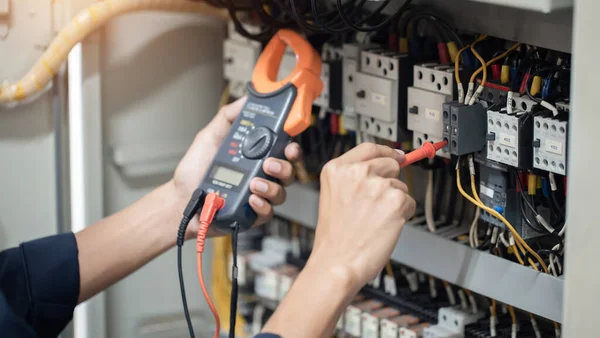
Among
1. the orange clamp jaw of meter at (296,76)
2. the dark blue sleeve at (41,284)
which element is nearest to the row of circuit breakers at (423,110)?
the orange clamp jaw of meter at (296,76)

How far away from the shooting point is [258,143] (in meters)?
1.33

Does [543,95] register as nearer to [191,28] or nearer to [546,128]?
[546,128]

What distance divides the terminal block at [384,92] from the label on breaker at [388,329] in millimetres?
359

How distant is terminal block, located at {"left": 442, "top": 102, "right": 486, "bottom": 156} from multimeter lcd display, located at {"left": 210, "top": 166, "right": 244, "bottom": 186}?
13.0 inches

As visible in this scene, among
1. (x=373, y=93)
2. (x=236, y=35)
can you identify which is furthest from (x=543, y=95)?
Result: (x=236, y=35)

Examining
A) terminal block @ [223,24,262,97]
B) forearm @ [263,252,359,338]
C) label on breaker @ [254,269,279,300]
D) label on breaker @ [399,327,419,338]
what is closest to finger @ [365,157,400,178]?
forearm @ [263,252,359,338]

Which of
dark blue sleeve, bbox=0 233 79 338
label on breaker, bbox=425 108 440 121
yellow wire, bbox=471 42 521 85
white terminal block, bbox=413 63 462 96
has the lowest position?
dark blue sleeve, bbox=0 233 79 338

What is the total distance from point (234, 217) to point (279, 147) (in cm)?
14

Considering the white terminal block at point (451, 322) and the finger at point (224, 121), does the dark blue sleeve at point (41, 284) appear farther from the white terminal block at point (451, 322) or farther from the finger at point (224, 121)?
the white terminal block at point (451, 322)

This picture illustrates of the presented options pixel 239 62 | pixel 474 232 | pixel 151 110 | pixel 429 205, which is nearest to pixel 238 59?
pixel 239 62

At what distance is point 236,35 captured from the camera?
1710mm

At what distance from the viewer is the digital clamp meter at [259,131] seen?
1.30 meters

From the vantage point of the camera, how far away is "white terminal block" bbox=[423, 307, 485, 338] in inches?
57.0

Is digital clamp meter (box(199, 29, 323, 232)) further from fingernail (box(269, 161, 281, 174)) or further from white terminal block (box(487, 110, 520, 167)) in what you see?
white terminal block (box(487, 110, 520, 167))
